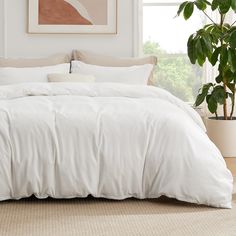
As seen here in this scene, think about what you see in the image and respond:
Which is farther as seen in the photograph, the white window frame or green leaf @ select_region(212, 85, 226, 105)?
the white window frame

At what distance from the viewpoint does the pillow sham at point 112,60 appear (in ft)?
18.3

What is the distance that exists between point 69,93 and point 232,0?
71.2 inches

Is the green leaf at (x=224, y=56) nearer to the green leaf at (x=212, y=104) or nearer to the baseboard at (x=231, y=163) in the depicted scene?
the green leaf at (x=212, y=104)

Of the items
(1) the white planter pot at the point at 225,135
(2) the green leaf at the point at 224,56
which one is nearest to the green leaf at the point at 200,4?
(2) the green leaf at the point at 224,56

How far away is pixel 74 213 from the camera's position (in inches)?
119

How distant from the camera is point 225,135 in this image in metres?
5.29

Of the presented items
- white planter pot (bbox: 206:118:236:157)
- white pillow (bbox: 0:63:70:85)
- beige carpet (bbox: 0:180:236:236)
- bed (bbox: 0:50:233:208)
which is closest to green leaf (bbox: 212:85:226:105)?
white planter pot (bbox: 206:118:236:157)

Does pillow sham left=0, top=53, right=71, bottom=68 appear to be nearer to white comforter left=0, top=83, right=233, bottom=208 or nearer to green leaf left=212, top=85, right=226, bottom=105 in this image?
green leaf left=212, top=85, right=226, bottom=105

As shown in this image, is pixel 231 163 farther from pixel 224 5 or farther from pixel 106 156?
pixel 106 156

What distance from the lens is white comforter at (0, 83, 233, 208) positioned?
3100 mm

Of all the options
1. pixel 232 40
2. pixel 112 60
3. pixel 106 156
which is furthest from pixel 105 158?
pixel 112 60

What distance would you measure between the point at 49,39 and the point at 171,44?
4.07 ft

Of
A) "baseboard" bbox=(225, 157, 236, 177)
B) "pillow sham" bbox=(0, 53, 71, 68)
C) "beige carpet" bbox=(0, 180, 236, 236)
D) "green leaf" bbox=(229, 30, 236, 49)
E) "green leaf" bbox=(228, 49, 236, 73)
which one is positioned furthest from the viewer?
"pillow sham" bbox=(0, 53, 71, 68)

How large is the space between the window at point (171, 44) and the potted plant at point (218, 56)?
2.26 ft
